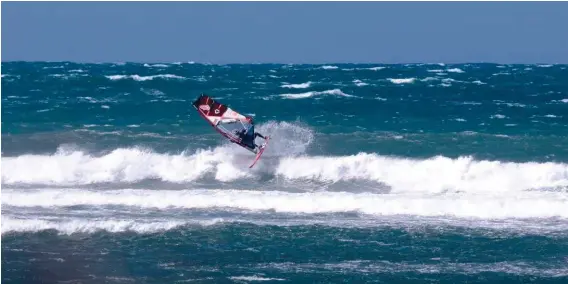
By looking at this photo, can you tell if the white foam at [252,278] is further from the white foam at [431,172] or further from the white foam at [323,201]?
the white foam at [431,172]

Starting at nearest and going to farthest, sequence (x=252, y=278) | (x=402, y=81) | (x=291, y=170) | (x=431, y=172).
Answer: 1. (x=252, y=278)
2. (x=431, y=172)
3. (x=291, y=170)
4. (x=402, y=81)

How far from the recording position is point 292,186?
958 inches

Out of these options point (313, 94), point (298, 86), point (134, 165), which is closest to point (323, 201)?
point (134, 165)

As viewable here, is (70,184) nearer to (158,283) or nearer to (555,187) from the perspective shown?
(158,283)

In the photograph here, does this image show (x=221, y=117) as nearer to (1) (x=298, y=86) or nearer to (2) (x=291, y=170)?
(2) (x=291, y=170)

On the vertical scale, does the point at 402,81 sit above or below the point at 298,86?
above

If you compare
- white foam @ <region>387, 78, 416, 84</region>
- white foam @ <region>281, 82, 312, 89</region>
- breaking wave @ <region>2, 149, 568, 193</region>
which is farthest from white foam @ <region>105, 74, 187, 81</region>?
breaking wave @ <region>2, 149, 568, 193</region>

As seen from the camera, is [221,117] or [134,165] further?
[134,165]

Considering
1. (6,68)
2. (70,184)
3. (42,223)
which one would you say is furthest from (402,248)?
(6,68)

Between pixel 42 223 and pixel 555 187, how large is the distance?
591 inches

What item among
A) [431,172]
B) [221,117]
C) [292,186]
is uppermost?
[221,117]

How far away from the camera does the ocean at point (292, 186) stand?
1600 centimetres

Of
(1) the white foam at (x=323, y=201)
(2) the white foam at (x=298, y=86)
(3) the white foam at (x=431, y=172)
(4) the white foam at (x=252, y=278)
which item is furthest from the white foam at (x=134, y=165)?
(2) the white foam at (x=298, y=86)

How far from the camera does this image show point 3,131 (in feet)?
110
